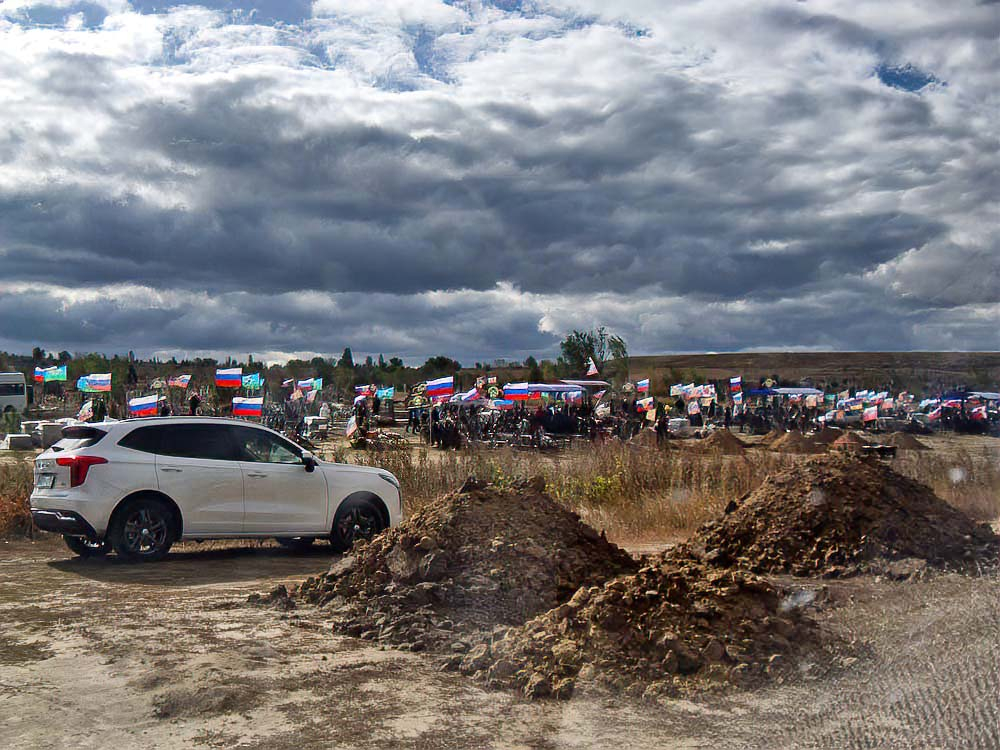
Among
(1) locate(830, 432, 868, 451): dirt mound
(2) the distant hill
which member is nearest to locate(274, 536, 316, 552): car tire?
(1) locate(830, 432, 868, 451): dirt mound

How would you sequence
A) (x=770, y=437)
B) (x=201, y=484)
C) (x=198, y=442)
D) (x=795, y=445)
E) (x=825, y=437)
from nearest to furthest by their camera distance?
1. (x=201, y=484)
2. (x=198, y=442)
3. (x=795, y=445)
4. (x=825, y=437)
5. (x=770, y=437)

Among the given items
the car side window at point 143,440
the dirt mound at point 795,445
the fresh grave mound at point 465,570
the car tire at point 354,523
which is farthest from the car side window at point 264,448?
the dirt mound at point 795,445

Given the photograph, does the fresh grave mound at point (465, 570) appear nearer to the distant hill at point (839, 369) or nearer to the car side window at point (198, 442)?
the car side window at point (198, 442)

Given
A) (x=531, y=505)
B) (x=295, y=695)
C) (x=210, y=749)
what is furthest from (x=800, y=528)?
(x=210, y=749)

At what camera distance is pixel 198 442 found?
37.4ft

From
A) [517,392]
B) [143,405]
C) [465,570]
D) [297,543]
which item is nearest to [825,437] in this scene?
[517,392]

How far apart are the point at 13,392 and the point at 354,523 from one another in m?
49.0

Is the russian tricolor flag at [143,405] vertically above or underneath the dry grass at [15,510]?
above

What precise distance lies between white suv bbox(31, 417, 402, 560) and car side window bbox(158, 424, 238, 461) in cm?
1

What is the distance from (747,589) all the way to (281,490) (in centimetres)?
631

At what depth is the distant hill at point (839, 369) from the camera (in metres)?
87.2

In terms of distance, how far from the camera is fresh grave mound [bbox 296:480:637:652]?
24.0 ft

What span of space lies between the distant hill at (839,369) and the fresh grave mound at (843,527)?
68.7 metres

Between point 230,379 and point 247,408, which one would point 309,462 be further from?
point 230,379
